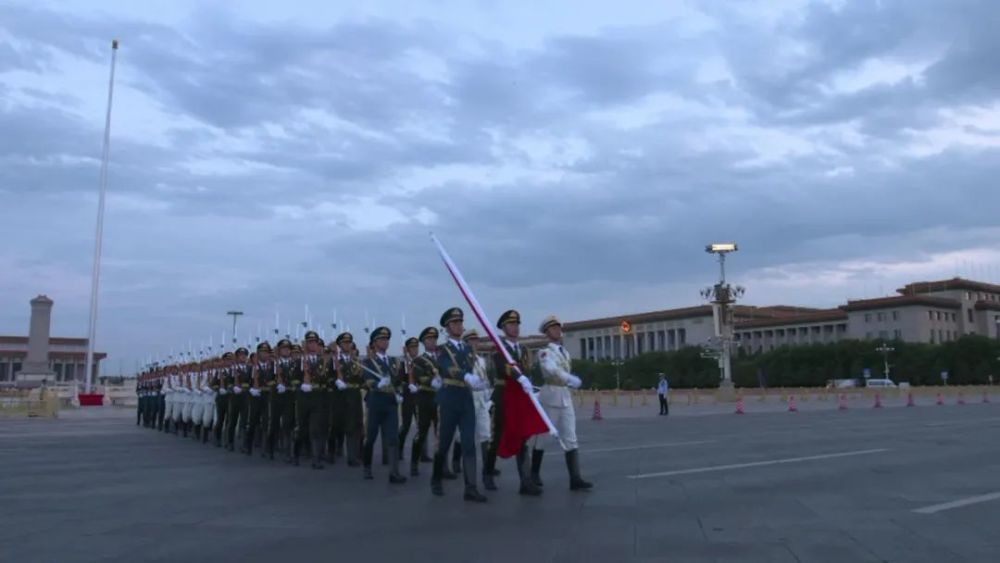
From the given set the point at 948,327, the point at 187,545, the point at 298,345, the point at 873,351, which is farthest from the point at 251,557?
the point at 948,327

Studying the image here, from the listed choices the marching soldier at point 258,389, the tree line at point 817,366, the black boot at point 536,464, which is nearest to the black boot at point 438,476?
the black boot at point 536,464

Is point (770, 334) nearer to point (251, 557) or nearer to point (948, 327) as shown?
point (948, 327)

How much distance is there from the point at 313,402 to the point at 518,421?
4.87 meters

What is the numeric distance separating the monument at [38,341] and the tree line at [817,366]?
5221 cm

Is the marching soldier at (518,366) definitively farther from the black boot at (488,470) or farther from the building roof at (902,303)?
the building roof at (902,303)

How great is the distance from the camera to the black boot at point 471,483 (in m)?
8.70

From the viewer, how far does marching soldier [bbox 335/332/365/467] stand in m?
12.2

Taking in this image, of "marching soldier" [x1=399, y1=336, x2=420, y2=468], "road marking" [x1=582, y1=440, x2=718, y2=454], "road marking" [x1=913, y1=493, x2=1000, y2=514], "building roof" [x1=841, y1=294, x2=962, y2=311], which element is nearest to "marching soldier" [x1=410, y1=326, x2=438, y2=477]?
"marching soldier" [x1=399, y1=336, x2=420, y2=468]

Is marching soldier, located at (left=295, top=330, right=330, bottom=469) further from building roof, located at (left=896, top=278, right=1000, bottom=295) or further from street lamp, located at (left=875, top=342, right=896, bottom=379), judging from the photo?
building roof, located at (left=896, top=278, right=1000, bottom=295)

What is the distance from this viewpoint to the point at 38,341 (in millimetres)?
62125

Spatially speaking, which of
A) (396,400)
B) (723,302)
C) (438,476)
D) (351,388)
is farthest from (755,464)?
(723,302)

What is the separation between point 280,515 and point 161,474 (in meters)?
4.76

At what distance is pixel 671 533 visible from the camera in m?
6.70

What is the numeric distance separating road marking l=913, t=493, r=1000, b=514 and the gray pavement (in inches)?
1.4
